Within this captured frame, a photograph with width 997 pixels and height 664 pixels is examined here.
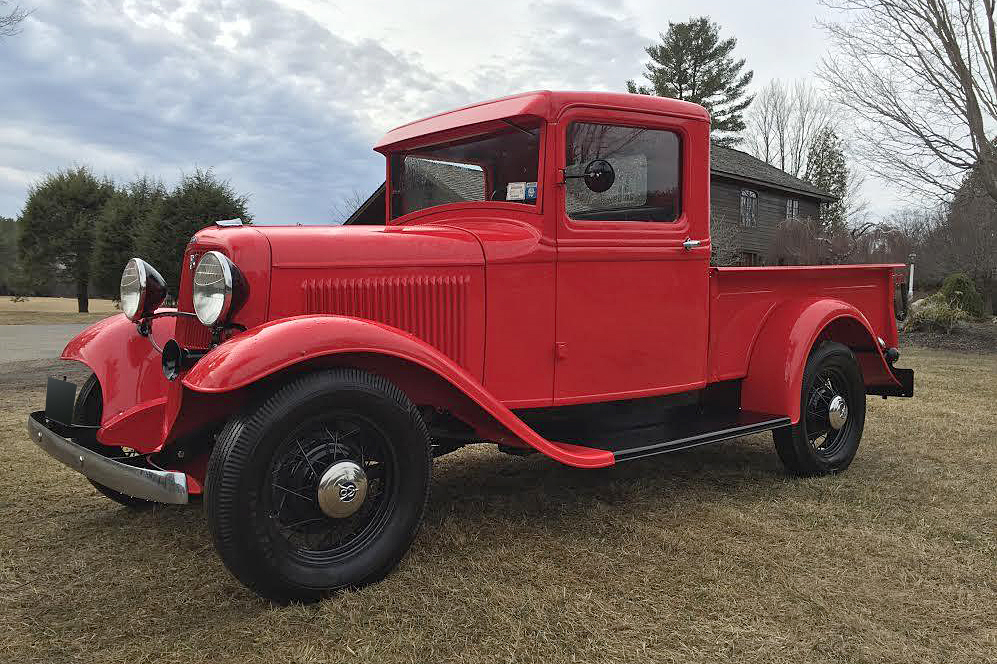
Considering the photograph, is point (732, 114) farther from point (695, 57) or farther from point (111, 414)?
point (111, 414)

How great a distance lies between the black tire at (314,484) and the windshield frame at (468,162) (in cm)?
123

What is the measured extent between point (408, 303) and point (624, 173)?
134 centimetres

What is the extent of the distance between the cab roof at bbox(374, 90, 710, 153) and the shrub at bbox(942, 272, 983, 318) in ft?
49.0

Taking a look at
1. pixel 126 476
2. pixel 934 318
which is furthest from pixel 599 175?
pixel 934 318

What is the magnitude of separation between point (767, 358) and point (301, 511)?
2872 mm

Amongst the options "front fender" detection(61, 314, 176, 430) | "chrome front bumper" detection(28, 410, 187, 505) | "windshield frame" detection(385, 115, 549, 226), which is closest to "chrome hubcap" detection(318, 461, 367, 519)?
"chrome front bumper" detection(28, 410, 187, 505)

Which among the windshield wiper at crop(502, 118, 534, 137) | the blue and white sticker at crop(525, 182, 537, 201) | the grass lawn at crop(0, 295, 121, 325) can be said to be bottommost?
the grass lawn at crop(0, 295, 121, 325)

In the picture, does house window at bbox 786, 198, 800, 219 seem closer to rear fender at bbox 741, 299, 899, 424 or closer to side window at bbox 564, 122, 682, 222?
rear fender at bbox 741, 299, 899, 424

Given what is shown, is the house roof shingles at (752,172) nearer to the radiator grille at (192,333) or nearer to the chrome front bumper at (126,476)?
the radiator grille at (192,333)

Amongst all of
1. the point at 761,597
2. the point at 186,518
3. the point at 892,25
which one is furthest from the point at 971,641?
the point at 892,25

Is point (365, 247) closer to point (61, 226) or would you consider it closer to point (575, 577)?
point (575, 577)

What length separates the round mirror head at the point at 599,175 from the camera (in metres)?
3.37

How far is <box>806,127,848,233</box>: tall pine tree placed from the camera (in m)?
37.8

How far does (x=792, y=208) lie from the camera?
91.7 ft
